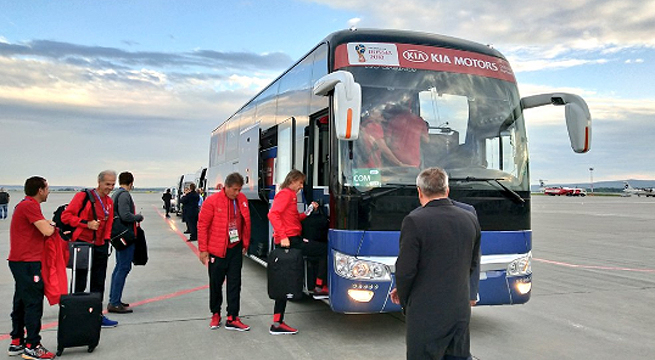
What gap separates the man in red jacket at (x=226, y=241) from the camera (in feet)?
19.7

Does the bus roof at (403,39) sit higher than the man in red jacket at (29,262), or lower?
higher

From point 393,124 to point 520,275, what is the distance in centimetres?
218

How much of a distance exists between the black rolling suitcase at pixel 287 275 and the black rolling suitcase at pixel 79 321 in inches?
70.4

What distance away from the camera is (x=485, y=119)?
5.85 m

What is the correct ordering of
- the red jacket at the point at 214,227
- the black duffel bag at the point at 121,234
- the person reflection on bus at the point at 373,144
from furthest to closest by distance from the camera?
the black duffel bag at the point at 121,234 < the red jacket at the point at 214,227 < the person reflection on bus at the point at 373,144

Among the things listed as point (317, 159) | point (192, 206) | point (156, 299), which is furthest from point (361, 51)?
point (192, 206)

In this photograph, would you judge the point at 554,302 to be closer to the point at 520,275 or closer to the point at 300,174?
the point at 520,275

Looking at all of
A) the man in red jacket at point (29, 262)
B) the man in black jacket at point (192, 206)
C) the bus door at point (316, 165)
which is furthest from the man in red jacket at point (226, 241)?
the man in black jacket at point (192, 206)

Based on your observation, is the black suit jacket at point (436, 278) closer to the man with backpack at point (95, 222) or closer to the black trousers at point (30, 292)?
the black trousers at point (30, 292)

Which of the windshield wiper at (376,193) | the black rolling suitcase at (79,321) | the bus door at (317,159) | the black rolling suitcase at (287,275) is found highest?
the bus door at (317,159)

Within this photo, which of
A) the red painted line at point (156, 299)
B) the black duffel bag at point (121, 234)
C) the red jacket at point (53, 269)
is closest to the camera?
the red jacket at point (53, 269)

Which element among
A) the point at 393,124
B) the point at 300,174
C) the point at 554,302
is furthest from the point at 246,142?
the point at 554,302

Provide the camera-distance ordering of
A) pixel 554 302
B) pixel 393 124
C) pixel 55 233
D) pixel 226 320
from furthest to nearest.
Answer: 1. pixel 554 302
2. pixel 226 320
3. pixel 393 124
4. pixel 55 233

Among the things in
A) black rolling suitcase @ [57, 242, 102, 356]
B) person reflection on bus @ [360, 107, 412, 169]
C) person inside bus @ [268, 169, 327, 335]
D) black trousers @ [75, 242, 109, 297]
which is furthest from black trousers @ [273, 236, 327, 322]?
black trousers @ [75, 242, 109, 297]
